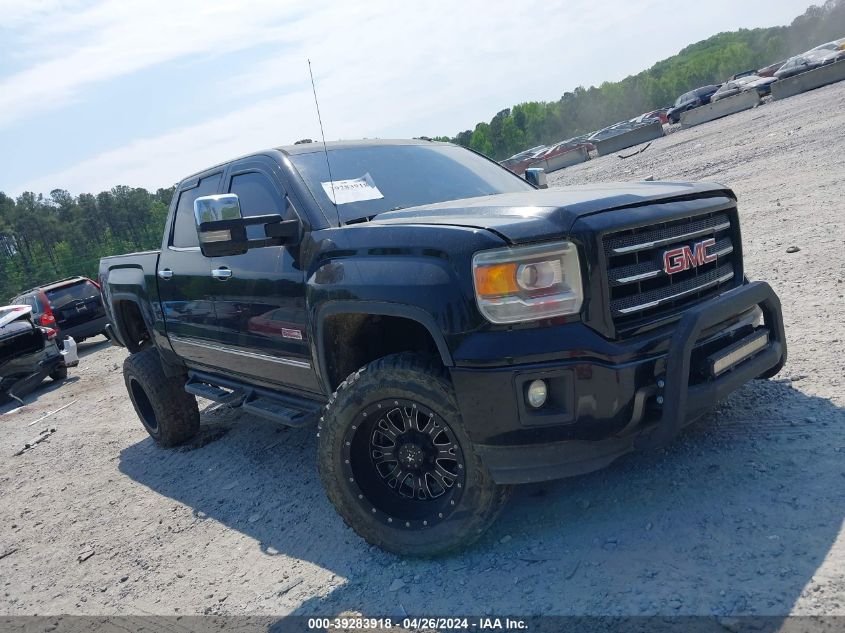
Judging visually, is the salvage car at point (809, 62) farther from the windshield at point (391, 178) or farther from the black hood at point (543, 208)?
the black hood at point (543, 208)

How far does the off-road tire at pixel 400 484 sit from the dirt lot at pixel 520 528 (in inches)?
6.2

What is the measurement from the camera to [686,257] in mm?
3174

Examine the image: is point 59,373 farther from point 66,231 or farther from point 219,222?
point 66,231

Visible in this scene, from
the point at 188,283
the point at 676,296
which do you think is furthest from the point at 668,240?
the point at 188,283

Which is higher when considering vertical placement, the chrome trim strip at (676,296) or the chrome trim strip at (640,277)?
the chrome trim strip at (640,277)

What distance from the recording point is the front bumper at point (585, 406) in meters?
2.77

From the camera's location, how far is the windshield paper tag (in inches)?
155

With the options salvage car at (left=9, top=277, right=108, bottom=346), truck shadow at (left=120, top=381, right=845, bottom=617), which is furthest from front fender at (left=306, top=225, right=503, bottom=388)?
salvage car at (left=9, top=277, right=108, bottom=346)

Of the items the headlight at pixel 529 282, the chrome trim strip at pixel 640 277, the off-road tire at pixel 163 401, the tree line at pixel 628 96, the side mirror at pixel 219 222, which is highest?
the tree line at pixel 628 96

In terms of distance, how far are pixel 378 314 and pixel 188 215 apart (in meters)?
2.69

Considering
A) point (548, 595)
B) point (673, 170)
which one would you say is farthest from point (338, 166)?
point (673, 170)

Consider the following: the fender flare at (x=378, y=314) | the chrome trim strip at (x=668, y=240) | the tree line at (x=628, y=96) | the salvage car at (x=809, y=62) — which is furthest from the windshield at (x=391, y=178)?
the tree line at (x=628, y=96)

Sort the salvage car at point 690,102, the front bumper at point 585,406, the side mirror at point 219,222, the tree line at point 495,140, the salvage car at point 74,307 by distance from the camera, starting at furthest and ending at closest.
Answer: the tree line at point 495,140
the salvage car at point 690,102
the salvage car at point 74,307
the side mirror at point 219,222
the front bumper at point 585,406

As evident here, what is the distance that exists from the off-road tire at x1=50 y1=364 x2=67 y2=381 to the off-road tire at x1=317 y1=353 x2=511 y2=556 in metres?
9.50
